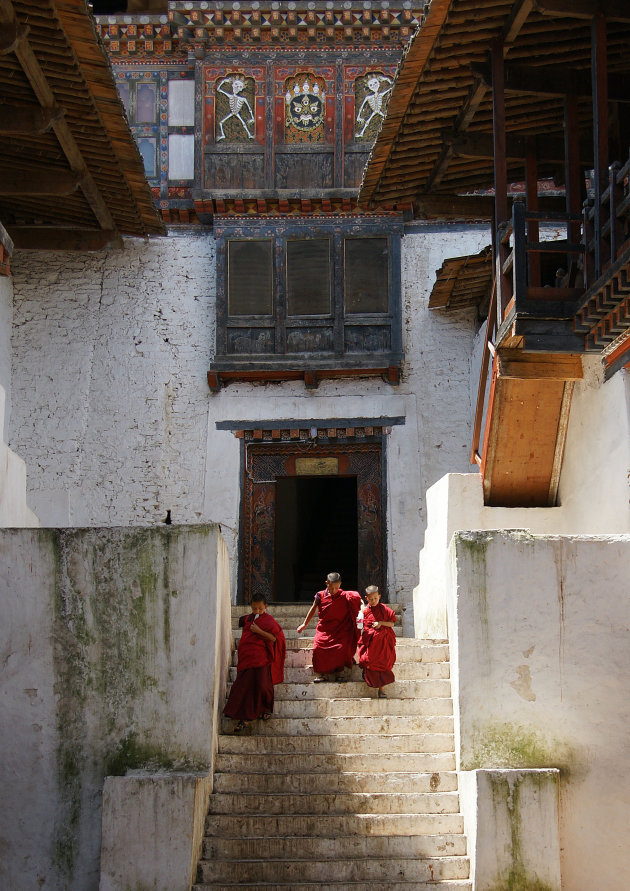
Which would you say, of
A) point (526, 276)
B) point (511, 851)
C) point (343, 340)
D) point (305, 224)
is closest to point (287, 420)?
point (343, 340)

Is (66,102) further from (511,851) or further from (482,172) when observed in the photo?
(511,851)

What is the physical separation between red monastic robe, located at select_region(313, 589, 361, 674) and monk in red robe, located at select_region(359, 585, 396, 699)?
0.62 feet

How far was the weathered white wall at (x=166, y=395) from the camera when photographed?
12.5 meters

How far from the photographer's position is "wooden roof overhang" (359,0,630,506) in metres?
7.91

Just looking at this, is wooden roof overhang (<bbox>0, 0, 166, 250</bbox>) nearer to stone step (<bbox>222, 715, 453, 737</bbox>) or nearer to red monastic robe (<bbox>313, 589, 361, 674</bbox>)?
red monastic robe (<bbox>313, 589, 361, 674</bbox>)

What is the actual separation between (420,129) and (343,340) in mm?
3448

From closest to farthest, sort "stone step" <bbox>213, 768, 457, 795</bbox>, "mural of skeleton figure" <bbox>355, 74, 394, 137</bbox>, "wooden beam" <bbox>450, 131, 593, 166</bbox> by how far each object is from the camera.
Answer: "stone step" <bbox>213, 768, 457, 795</bbox> → "wooden beam" <bbox>450, 131, 593, 166</bbox> → "mural of skeleton figure" <bbox>355, 74, 394, 137</bbox>

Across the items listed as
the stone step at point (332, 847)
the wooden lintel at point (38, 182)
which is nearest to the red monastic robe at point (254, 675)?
the stone step at point (332, 847)

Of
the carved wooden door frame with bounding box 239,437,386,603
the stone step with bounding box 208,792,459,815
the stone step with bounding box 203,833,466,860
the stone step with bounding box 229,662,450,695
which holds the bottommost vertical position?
the stone step with bounding box 203,833,466,860

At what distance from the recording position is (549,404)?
941 cm

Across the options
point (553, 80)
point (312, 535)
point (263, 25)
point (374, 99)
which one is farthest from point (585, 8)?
point (312, 535)

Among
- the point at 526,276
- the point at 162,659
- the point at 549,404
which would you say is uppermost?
the point at 526,276

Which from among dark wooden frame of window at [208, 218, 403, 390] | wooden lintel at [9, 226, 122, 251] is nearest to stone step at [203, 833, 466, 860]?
dark wooden frame of window at [208, 218, 403, 390]

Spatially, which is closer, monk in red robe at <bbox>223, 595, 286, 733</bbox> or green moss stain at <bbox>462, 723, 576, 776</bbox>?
green moss stain at <bbox>462, 723, 576, 776</bbox>
